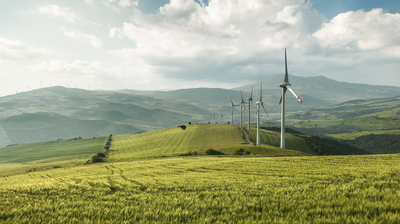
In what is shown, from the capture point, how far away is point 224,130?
536ft

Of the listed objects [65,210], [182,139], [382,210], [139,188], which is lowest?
[182,139]

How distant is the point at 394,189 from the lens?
11898 millimetres

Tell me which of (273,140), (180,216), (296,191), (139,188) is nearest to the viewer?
(180,216)

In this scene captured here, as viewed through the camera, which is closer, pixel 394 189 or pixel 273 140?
pixel 394 189

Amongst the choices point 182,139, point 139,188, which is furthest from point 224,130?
point 139,188

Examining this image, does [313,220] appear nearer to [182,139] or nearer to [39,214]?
[39,214]

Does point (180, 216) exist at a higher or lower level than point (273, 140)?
higher

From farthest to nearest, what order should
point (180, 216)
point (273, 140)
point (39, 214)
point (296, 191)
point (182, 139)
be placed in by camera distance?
1. point (182, 139)
2. point (273, 140)
3. point (296, 191)
4. point (39, 214)
5. point (180, 216)

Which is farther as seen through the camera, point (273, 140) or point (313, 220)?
point (273, 140)

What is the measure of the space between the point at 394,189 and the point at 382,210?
4.32 m

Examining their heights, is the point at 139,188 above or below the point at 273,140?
above

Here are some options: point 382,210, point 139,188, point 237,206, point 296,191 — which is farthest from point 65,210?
point 382,210

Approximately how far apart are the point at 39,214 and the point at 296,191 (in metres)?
14.8

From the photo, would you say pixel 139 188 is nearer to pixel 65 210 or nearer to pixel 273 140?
pixel 65 210
